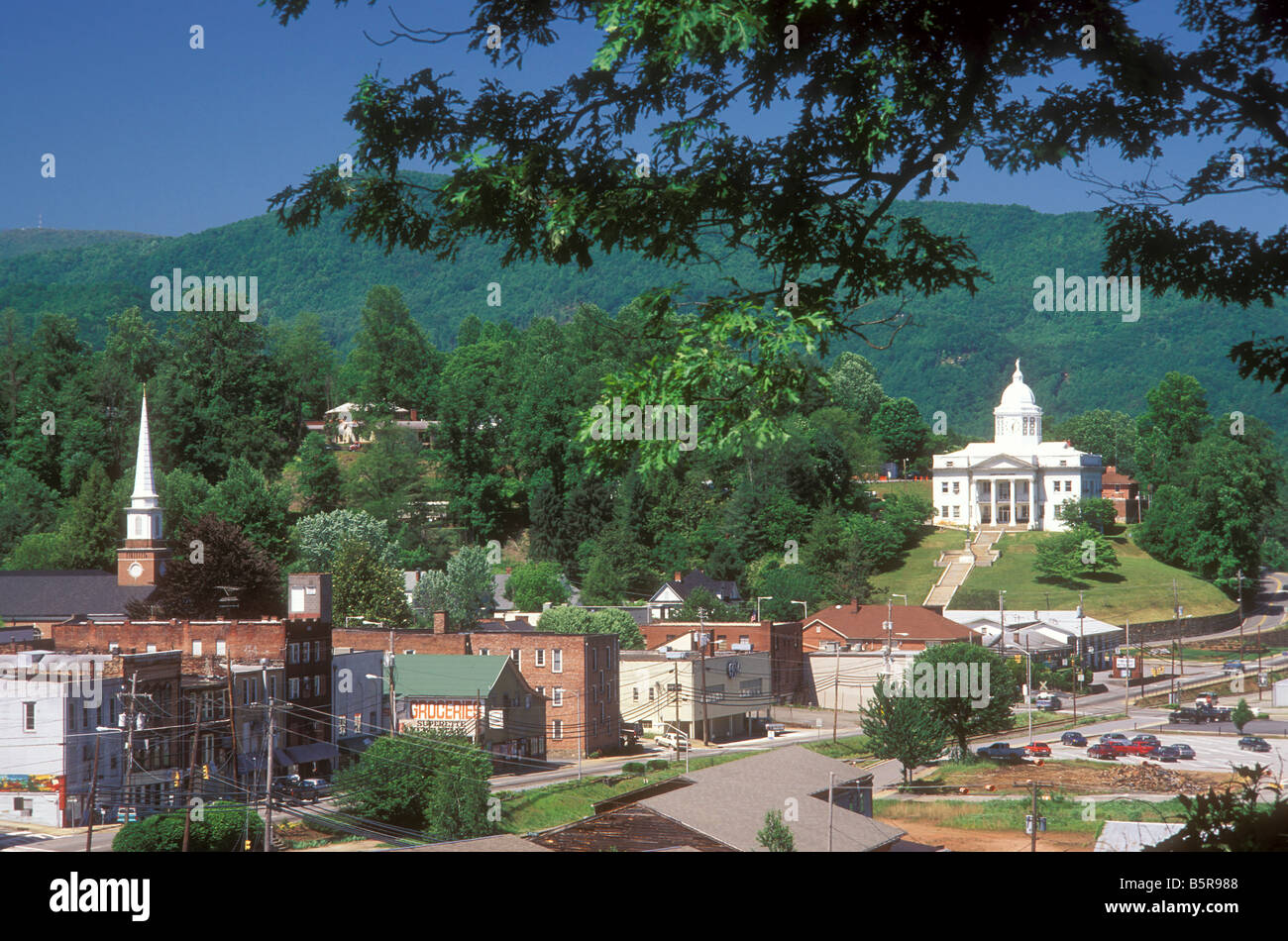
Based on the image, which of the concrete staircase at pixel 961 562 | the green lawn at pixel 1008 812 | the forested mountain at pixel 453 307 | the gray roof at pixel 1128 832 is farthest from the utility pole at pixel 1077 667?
the gray roof at pixel 1128 832

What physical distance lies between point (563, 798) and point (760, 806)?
48.1 ft

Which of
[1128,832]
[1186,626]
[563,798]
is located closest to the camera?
[1128,832]

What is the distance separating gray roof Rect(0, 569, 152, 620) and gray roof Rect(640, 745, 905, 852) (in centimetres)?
4003

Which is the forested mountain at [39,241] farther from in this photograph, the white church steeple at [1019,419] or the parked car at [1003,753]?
the parked car at [1003,753]

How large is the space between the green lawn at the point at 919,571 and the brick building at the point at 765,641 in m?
14.8

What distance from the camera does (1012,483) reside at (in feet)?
298

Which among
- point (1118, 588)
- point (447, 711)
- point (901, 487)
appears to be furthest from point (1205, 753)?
point (901, 487)

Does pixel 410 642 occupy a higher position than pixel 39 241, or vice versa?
pixel 39 241

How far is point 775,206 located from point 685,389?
1408mm

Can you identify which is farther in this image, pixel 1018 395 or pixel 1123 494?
pixel 1018 395

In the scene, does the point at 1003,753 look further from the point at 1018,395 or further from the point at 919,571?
the point at 1018,395

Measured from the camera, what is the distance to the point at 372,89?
7113mm

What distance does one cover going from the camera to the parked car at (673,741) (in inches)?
1628
